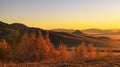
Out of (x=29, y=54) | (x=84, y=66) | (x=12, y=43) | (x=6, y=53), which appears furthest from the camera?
(x=12, y=43)

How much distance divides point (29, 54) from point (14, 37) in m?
12.1

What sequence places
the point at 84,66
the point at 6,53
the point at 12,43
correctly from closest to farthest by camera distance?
1. the point at 84,66
2. the point at 6,53
3. the point at 12,43

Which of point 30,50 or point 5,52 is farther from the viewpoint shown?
point 30,50

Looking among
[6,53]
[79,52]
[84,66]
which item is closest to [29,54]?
[6,53]

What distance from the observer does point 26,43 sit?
11131 cm

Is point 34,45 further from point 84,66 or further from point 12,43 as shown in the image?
point 84,66

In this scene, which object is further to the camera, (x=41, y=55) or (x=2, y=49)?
(x=41, y=55)

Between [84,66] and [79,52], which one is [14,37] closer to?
[79,52]

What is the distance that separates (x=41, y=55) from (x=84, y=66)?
237ft

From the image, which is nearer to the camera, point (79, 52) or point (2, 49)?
point (2, 49)

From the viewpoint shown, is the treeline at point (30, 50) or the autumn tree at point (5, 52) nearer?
the autumn tree at point (5, 52)

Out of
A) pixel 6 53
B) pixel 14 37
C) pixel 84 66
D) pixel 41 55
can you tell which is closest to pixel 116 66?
pixel 84 66

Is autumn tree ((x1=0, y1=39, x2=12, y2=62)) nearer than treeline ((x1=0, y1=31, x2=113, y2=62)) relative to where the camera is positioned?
Yes

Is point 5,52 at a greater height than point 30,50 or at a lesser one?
greater
